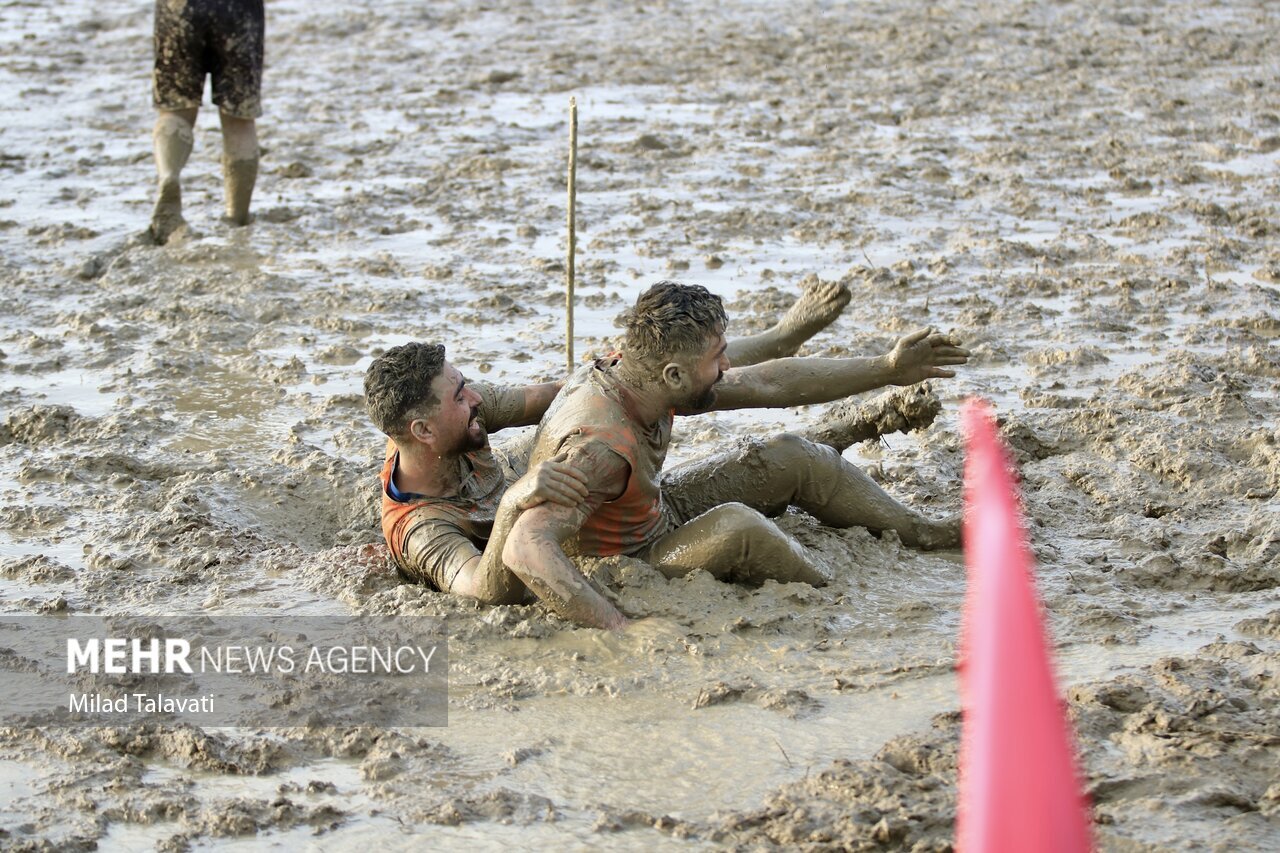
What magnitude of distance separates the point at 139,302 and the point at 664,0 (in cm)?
783

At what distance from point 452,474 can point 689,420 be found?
1510 mm

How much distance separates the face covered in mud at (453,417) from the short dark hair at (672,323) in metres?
0.59

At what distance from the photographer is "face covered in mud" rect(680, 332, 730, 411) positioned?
14.5 feet

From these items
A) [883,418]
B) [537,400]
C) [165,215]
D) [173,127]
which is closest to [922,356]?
[883,418]

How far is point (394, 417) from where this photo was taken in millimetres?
4633

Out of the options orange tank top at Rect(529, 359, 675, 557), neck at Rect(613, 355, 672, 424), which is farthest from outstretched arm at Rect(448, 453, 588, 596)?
neck at Rect(613, 355, 672, 424)

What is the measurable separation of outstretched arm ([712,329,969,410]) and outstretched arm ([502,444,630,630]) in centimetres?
60

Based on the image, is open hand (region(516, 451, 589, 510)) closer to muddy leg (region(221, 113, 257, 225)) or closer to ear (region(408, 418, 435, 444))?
ear (region(408, 418, 435, 444))

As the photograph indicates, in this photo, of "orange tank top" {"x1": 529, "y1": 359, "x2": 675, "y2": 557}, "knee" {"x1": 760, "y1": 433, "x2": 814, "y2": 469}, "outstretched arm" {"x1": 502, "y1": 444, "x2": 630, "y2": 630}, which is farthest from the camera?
"knee" {"x1": 760, "y1": 433, "x2": 814, "y2": 469}

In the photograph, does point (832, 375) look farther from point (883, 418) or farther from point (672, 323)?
point (672, 323)

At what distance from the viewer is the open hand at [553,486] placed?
13.9 ft

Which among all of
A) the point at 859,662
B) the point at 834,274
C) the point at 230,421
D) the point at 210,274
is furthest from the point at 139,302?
the point at 859,662

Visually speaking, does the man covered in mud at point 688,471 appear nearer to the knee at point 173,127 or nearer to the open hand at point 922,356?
the open hand at point 922,356

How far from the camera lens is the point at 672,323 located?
4.38 m
